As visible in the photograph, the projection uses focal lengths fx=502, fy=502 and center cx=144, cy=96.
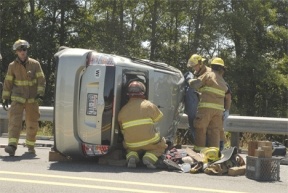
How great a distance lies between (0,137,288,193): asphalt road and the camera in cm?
534

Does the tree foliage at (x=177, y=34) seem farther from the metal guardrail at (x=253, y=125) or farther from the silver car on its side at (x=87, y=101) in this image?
the silver car on its side at (x=87, y=101)

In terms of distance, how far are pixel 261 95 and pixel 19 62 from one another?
92.0ft

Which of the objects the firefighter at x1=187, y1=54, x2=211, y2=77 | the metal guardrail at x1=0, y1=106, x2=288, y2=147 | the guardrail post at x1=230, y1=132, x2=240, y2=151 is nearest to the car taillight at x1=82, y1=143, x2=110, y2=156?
the firefighter at x1=187, y1=54, x2=211, y2=77

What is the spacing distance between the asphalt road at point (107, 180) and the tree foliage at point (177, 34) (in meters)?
23.3

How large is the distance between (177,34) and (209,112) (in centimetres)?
2792

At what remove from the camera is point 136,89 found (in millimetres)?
6867

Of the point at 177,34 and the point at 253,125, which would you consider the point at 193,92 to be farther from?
the point at 177,34

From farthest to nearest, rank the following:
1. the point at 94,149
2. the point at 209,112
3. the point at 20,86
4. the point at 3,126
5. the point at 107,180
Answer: the point at 3,126 < the point at 209,112 < the point at 20,86 < the point at 94,149 < the point at 107,180

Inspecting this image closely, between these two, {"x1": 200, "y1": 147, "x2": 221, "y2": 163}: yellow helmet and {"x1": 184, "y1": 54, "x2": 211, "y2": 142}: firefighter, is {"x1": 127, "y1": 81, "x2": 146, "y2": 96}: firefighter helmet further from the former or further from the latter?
{"x1": 184, "y1": 54, "x2": 211, "y2": 142}: firefighter

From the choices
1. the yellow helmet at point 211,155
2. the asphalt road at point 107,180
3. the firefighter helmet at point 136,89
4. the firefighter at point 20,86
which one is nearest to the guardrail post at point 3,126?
the firefighter at point 20,86

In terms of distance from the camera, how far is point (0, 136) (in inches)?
458

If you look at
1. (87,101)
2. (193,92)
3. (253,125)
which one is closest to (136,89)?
(87,101)

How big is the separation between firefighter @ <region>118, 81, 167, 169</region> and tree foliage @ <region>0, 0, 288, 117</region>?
75.9ft

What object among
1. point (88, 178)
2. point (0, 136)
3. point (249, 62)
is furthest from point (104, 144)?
point (249, 62)
